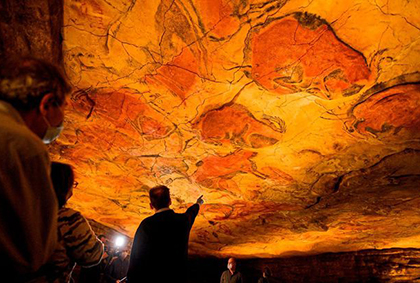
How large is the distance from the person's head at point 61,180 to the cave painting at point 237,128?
5.02ft

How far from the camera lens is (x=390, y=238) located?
4734mm

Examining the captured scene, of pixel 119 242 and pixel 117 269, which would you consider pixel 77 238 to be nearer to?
pixel 117 269

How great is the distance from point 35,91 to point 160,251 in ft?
4.02

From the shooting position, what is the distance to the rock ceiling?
1659 mm

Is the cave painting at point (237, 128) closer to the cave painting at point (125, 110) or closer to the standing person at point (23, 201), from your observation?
the cave painting at point (125, 110)

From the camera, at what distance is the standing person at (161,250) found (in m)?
1.49

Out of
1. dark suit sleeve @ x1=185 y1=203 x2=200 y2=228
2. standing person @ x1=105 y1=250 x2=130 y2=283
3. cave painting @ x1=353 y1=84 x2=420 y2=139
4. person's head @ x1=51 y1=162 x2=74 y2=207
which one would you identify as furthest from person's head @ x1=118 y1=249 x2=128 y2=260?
cave painting @ x1=353 y1=84 x2=420 y2=139

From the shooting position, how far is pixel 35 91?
2.28ft

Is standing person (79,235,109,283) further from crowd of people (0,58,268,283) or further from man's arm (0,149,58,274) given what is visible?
man's arm (0,149,58,274)

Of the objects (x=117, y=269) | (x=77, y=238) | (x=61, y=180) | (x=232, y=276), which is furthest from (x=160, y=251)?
(x=232, y=276)

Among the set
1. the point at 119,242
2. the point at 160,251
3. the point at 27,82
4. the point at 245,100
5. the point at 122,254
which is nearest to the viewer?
the point at 27,82

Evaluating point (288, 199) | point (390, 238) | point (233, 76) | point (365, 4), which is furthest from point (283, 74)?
point (390, 238)

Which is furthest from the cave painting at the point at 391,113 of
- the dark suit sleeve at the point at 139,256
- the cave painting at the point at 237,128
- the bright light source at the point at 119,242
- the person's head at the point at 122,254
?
the bright light source at the point at 119,242

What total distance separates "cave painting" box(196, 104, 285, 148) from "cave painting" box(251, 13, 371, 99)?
433mm
